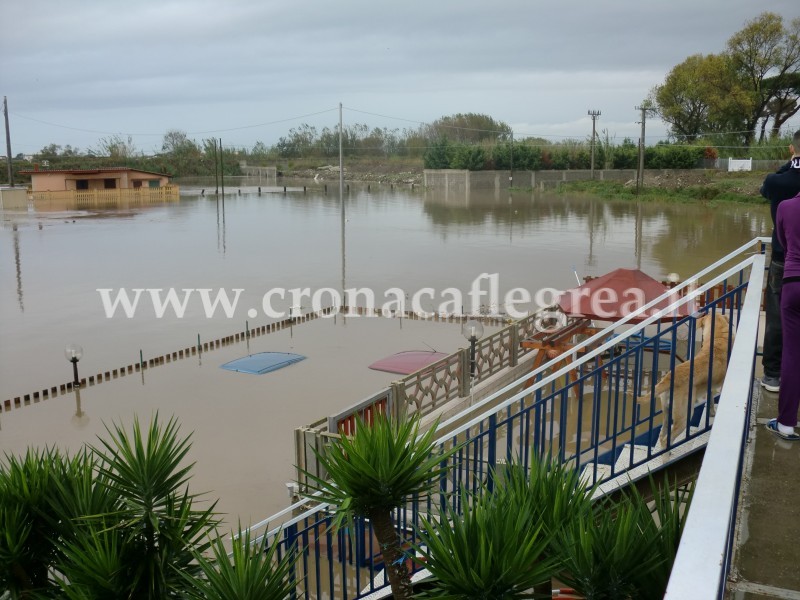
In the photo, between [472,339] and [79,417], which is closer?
[472,339]

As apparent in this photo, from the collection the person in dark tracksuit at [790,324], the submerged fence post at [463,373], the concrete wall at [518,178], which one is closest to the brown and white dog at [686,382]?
the person in dark tracksuit at [790,324]

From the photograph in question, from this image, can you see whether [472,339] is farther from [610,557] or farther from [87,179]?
[87,179]

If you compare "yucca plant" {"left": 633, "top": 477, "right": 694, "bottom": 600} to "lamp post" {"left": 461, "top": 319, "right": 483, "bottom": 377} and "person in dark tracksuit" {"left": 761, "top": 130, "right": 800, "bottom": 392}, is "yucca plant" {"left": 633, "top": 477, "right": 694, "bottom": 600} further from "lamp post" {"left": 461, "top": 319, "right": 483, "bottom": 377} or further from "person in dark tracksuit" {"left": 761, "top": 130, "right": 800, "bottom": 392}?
"lamp post" {"left": 461, "top": 319, "right": 483, "bottom": 377}

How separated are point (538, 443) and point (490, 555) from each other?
106 inches

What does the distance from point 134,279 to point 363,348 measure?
12.8 m

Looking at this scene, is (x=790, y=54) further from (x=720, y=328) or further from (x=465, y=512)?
(x=465, y=512)

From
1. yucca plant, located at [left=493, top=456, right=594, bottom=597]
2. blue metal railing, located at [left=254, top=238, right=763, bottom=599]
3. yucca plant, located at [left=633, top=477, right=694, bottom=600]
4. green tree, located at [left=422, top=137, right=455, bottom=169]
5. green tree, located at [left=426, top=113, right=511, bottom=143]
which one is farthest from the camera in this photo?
green tree, located at [left=426, top=113, right=511, bottom=143]

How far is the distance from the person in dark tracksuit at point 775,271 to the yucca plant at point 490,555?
1989 millimetres

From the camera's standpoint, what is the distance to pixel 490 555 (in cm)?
264

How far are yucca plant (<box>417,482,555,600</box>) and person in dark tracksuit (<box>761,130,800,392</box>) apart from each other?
1.99 meters

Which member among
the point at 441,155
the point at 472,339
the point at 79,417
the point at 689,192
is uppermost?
the point at 441,155

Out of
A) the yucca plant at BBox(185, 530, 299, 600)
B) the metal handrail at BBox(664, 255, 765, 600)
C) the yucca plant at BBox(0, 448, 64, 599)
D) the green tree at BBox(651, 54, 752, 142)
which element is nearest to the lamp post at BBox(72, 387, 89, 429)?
the yucca plant at BBox(0, 448, 64, 599)

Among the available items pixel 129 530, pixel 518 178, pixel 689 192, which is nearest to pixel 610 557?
pixel 129 530

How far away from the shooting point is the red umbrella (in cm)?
Result: 1164
